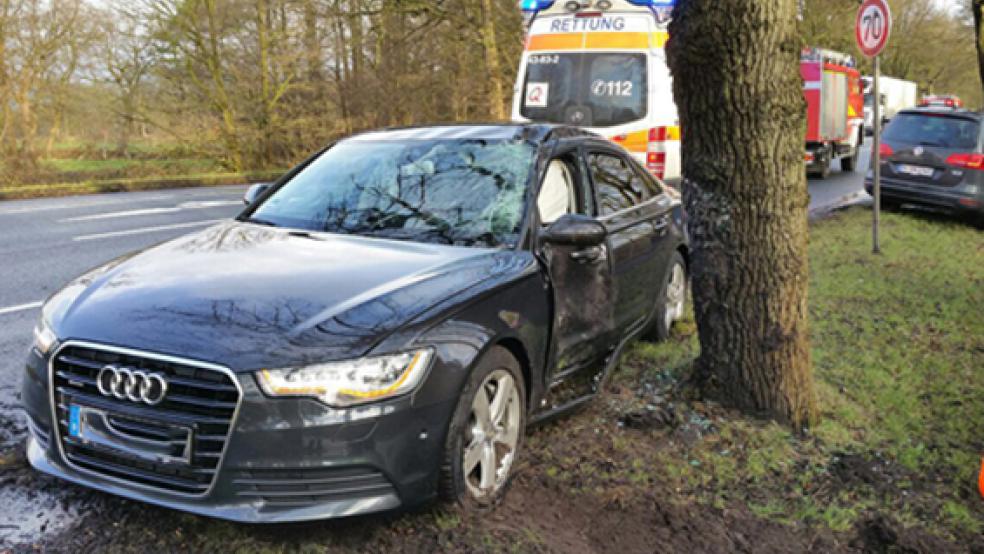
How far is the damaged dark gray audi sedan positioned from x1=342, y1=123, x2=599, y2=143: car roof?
81 millimetres

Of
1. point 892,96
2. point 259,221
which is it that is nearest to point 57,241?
point 259,221

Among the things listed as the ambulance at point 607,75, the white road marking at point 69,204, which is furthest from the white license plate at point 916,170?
the white road marking at point 69,204

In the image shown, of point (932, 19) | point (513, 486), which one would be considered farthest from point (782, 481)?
point (932, 19)

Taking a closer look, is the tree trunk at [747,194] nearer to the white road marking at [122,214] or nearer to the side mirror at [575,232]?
the side mirror at [575,232]

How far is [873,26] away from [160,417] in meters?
9.72

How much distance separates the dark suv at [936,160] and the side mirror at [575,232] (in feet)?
32.3

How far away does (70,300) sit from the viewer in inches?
128

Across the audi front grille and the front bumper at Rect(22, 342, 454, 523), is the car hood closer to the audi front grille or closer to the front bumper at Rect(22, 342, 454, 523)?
the audi front grille

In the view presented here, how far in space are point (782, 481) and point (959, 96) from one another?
6917 centimetres

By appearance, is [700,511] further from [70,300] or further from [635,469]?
[70,300]

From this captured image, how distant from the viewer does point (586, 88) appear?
10.7 meters

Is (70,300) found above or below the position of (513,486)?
above

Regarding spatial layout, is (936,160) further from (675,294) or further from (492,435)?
(492,435)

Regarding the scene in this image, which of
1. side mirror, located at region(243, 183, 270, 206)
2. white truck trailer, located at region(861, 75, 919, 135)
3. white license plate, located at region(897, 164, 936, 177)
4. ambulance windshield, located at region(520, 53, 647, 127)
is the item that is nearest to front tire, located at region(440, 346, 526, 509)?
side mirror, located at region(243, 183, 270, 206)
